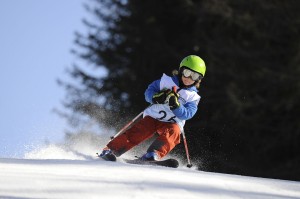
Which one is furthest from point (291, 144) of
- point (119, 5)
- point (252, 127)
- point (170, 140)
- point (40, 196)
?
point (40, 196)

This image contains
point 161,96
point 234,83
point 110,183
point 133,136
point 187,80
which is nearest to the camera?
point 110,183

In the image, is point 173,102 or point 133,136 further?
point 133,136

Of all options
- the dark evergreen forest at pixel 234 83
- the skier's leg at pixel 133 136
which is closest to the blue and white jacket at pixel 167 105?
the skier's leg at pixel 133 136

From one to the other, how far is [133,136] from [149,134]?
0.72 ft

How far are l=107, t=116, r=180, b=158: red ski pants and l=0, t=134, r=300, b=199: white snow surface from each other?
65.6 inches

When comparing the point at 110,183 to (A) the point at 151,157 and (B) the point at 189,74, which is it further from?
(B) the point at 189,74

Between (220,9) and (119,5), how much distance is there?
4.82 m

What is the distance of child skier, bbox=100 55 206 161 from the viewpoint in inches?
288

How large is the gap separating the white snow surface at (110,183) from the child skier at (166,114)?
172 cm

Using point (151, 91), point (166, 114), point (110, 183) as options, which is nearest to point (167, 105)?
point (166, 114)

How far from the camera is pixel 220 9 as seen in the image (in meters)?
18.5

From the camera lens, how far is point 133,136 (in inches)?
298

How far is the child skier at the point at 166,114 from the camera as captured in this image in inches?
288

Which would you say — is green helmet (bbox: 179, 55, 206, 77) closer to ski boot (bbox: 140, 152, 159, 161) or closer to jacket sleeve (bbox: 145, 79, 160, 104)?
jacket sleeve (bbox: 145, 79, 160, 104)
